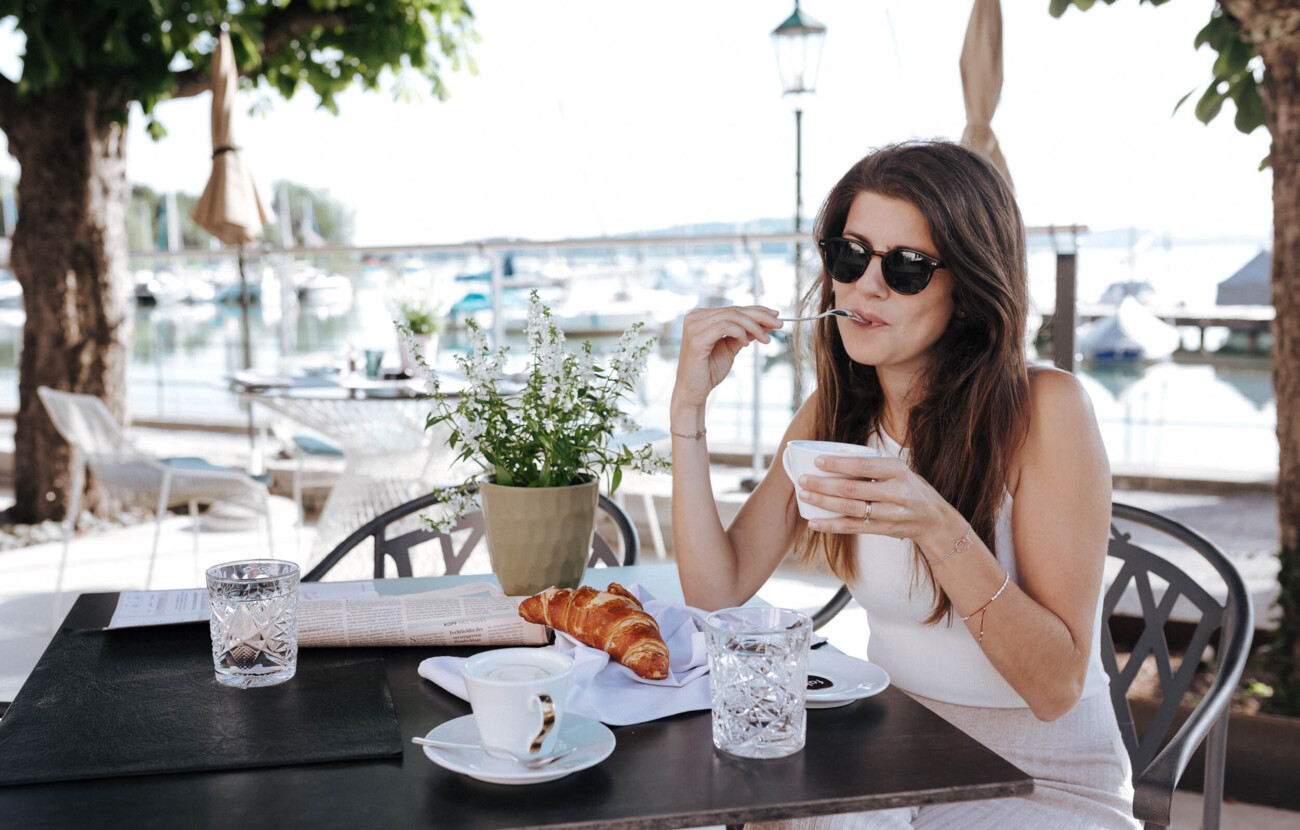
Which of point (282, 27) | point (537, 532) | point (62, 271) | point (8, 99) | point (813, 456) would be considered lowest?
point (537, 532)

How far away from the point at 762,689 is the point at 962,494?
26.2 inches

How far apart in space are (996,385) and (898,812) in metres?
0.63

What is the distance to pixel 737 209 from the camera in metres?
22.6

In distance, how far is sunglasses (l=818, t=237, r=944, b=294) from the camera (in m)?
1.51

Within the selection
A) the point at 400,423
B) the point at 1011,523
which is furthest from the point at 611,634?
the point at 400,423

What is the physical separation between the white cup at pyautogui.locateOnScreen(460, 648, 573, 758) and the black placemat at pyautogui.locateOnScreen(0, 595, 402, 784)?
4.7 inches

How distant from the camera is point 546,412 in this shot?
1408 millimetres

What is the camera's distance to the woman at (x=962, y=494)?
1.37 metres

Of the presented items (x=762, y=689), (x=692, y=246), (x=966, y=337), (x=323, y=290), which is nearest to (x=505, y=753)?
(x=762, y=689)

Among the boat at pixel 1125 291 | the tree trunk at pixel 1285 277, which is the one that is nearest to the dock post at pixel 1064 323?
the tree trunk at pixel 1285 277

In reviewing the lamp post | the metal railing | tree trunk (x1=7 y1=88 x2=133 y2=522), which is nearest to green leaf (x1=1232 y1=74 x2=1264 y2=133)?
the metal railing

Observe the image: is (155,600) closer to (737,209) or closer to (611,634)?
(611,634)

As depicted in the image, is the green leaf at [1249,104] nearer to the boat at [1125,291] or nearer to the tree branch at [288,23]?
the tree branch at [288,23]

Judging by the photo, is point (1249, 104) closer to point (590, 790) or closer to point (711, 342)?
point (711, 342)
